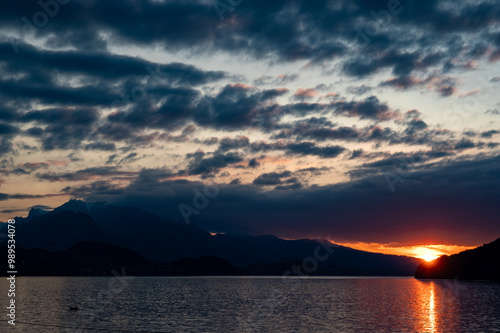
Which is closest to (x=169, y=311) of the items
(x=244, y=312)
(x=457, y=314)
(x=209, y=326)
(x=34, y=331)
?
(x=244, y=312)

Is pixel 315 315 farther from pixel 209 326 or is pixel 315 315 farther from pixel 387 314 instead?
pixel 209 326

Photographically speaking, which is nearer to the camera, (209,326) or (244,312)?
(209,326)

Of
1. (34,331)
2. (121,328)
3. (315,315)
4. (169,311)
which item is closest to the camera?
(34,331)

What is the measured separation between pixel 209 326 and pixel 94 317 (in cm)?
3694

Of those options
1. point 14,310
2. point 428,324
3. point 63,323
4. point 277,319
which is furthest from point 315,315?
point 14,310

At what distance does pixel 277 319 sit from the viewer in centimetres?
12375

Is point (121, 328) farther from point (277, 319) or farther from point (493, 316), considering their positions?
point (493, 316)

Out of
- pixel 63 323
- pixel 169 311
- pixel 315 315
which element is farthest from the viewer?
pixel 169 311

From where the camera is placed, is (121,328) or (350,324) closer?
(121,328)

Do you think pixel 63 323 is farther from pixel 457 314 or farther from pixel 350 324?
pixel 457 314

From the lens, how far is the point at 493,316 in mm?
130500

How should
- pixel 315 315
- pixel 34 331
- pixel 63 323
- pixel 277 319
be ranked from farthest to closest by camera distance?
pixel 315 315
pixel 277 319
pixel 63 323
pixel 34 331

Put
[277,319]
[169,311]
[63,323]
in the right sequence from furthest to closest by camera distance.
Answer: [169,311], [277,319], [63,323]

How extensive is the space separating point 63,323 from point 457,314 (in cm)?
11365
